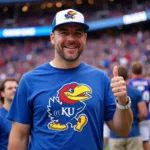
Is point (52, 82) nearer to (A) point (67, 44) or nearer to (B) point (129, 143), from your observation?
(A) point (67, 44)

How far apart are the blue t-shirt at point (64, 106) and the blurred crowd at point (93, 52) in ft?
67.6

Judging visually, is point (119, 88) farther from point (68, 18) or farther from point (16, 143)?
point (16, 143)

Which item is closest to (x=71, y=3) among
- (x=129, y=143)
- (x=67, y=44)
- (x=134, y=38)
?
(x=134, y=38)

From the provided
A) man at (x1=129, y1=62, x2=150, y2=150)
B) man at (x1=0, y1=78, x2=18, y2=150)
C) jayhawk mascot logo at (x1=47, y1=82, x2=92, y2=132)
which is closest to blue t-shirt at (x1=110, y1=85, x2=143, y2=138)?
man at (x1=129, y1=62, x2=150, y2=150)

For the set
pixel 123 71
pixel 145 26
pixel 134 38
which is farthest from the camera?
pixel 145 26

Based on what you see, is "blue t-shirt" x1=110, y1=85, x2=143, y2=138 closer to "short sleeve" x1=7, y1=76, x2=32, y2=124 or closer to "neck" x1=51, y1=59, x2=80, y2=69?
"neck" x1=51, y1=59, x2=80, y2=69

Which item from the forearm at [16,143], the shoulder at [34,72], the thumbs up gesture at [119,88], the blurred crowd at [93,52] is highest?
the blurred crowd at [93,52]

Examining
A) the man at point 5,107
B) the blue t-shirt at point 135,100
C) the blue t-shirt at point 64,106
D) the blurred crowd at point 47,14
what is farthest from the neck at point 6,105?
the blurred crowd at point 47,14

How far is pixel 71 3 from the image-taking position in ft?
118

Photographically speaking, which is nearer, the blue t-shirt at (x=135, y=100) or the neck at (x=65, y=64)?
the neck at (x=65, y=64)

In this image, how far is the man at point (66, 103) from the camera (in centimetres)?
290

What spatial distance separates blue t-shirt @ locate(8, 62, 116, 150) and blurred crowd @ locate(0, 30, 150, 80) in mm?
20605

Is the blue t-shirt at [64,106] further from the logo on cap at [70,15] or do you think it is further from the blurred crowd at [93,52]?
the blurred crowd at [93,52]

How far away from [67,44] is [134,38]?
1031 inches
